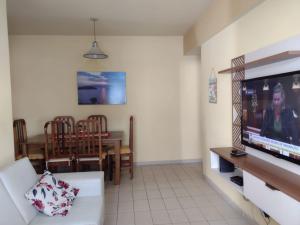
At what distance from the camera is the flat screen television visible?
1.67 metres

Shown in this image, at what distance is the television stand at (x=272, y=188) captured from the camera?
4.78ft

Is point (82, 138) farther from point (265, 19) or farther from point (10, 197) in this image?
point (265, 19)

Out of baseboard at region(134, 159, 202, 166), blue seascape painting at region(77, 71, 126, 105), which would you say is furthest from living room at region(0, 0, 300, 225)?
blue seascape painting at region(77, 71, 126, 105)

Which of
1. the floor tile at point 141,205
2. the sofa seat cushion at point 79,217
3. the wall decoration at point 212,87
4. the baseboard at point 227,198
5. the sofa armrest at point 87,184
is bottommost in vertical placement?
the floor tile at point 141,205

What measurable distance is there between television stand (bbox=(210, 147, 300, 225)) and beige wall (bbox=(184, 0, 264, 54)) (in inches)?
56.0

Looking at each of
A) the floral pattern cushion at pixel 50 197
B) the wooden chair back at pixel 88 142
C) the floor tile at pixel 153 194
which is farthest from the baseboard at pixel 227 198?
the floral pattern cushion at pixel 50 197

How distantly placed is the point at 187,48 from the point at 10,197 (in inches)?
144

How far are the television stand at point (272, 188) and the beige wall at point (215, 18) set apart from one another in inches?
56.0

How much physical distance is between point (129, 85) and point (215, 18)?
2.16m

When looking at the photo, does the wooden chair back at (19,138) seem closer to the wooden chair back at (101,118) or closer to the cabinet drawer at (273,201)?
the wooden chair back at (101,118)

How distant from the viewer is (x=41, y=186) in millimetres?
1971

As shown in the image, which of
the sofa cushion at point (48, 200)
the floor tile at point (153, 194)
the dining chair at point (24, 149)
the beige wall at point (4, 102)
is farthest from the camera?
the dining chair at point (24, 149)

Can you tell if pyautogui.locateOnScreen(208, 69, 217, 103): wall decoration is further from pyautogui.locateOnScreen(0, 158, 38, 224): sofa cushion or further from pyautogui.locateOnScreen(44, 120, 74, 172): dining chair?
pyautogui.locateOnScreen(0, 158, 38, 224): sofa cushion

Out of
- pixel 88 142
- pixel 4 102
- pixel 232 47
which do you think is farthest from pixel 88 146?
pixel 232 47
